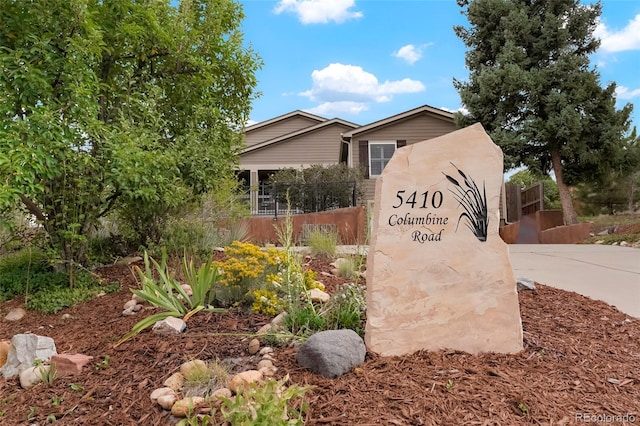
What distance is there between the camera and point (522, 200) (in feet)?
53.2

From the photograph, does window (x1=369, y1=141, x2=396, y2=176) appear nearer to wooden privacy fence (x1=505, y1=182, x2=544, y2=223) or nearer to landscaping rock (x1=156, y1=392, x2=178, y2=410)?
wooden privacy fence (x1=505, y1=182, x2=544, y2=223)

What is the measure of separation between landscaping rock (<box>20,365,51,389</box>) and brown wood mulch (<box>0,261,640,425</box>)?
0.18 ft

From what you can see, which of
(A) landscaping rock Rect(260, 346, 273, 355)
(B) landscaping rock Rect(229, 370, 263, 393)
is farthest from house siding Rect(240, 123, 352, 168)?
(B) landscaping rock Rect(229, 370, 263, 393)

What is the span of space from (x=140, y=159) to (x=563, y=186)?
1497 centimetres

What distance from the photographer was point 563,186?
603 inches

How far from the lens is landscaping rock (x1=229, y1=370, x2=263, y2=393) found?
232cm

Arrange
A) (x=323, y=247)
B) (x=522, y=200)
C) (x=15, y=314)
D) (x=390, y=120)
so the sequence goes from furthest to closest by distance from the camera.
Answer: (x=390, y=120), (x=522, y=200), (x=323, y=247), (x=15, y=314)

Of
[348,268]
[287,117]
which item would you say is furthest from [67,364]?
[287,117]

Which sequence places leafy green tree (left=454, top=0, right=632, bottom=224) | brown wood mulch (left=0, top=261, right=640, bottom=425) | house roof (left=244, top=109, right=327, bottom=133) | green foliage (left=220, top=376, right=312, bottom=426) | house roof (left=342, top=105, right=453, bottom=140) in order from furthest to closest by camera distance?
1. house roof (left=244, top=109, right=327, bottom=133)
2. house roof (left=342, top=105, right=453, bottom=140)
3. leafy green tree (left=454, top=0, right=632, bottom=224)
4. brown wood mulch (left=0, top=261, right=640, bottom=425)
5. green foliage (left=220, top=376, right=312, bottom=426)

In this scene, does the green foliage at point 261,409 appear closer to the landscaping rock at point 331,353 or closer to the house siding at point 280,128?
the landscaping rock at point 331,353

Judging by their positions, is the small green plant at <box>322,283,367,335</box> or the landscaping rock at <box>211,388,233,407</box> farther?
the small green plant at <box>322,283,367,335</box>

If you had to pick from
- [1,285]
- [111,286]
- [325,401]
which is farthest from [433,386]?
[1,285]

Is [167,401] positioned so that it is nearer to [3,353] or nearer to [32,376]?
[32,376]

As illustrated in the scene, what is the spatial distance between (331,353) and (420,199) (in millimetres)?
1169
